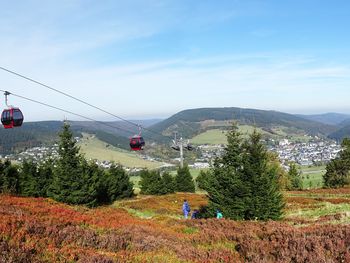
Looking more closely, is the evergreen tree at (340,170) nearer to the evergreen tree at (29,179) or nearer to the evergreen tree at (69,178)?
the evergreen tree at (69,178)

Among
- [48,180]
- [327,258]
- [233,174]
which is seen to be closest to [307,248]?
[327,258]

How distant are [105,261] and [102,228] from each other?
18.9 feet

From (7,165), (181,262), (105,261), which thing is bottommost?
(7,165)

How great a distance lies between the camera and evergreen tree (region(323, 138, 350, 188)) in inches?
3643

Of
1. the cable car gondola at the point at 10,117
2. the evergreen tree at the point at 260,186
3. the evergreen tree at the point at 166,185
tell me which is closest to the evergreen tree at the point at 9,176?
the evergreen tree at the point at 166,185

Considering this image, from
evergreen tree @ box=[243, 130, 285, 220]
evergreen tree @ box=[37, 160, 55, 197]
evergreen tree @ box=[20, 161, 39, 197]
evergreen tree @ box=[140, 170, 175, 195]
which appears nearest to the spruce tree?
evergreen tree @ box=[243, 130, 285, 220]

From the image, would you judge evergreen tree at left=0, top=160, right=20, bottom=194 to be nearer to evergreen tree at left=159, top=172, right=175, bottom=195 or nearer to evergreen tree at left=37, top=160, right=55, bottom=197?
evergreen tree at left=37, top=160, right=55, bottom=197

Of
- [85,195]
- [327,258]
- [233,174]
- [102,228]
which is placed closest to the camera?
[327,258]

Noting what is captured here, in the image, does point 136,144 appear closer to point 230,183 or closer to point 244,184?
point 230,183

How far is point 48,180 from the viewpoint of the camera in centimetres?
5653

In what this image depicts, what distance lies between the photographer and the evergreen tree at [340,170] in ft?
304

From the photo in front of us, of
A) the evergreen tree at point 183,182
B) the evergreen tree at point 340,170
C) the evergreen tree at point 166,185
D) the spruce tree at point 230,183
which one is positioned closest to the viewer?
the spruce tree at point 230,183

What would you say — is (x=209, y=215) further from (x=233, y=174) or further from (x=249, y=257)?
(x=249, y=257)

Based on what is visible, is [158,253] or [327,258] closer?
[327,258]
